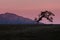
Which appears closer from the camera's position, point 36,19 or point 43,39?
point 43,39

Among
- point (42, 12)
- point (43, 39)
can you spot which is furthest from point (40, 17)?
point (43, 39)

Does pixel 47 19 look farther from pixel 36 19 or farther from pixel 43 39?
pixel 43 39

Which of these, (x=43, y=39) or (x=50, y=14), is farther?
(x=50, y=14)

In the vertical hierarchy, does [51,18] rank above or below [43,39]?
above

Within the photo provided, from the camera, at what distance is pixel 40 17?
180m

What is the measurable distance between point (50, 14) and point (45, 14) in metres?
5.59

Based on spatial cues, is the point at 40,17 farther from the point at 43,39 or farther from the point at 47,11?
the point at 43,39

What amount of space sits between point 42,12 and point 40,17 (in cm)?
371

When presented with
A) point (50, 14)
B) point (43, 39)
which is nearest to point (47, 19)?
point (50, 14)

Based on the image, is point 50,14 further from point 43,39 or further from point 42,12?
point 43,39

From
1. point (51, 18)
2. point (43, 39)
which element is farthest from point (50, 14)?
point (43, 39)

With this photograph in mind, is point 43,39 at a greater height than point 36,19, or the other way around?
point 36,19

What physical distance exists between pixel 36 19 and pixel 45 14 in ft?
21.8

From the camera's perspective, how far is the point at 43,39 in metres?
88.4
